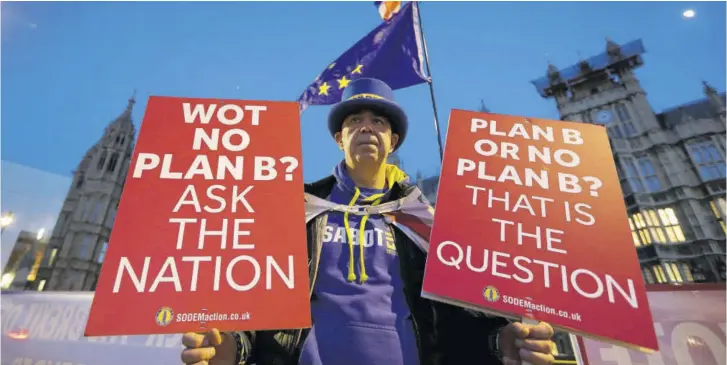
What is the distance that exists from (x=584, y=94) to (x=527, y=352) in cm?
3411

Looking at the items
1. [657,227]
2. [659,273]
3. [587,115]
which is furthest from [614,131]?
[659,273]

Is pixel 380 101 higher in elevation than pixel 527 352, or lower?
higher

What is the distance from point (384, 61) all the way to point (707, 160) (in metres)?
27.0

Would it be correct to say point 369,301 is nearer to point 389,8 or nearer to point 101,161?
point 389,8

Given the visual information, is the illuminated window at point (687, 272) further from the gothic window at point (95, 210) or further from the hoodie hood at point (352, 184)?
the gothic window at point (95, 210)

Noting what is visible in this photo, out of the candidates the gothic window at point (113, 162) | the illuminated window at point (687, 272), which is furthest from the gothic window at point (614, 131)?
the gothic window at point (113, 162)

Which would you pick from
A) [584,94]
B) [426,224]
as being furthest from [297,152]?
[584,94]

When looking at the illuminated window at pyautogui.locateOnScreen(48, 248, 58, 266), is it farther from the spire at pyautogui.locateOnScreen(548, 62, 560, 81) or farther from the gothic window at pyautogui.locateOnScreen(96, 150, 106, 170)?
the spire at pyautogui.locateOnScreen(548, 62, 560, 81)

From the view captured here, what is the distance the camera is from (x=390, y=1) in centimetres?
916

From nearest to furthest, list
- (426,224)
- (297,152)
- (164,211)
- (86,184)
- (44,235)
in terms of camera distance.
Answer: (164,211) → (297,152) → (426,224) → (44,235) → (86,184)

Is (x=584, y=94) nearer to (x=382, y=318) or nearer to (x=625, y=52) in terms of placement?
(x=625, y=52)

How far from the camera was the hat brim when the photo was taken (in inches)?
118

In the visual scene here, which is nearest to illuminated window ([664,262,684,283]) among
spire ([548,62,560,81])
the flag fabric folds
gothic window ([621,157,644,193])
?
gothic window ([621,157,644,193])

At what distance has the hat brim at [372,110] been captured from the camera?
3.01m
